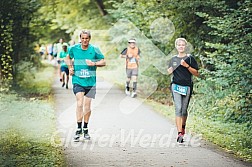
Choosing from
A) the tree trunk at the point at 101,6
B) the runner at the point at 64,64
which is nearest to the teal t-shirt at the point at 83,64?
the runner at the point at 64,64

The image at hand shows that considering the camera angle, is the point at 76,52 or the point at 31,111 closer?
the point at 76,52

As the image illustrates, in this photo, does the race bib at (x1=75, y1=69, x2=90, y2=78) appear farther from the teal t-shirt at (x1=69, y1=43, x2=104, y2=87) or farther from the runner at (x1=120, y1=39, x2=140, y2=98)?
the runner at (x1=120, y1=39, x2=140, y2=98)

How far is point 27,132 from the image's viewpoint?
10.0 meters

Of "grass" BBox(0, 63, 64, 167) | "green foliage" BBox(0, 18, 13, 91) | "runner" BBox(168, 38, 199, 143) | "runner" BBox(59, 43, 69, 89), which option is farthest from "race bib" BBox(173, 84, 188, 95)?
"runner" BBox(59, 43, 69, 89)

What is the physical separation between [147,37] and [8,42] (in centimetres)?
551

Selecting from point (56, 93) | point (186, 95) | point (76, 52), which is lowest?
point (56, 93)

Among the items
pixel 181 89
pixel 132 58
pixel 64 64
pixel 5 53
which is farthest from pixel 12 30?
pixel 181 89

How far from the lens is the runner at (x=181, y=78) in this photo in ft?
30.9

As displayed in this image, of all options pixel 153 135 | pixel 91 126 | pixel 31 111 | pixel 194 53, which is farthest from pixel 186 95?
pixel 194 53

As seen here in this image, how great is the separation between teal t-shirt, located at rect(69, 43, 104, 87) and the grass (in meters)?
1.35

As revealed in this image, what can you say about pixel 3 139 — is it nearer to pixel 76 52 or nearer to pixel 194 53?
pixel 76 52

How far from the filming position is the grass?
763cm

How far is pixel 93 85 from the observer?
9.75 m

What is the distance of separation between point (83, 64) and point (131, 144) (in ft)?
6.07
